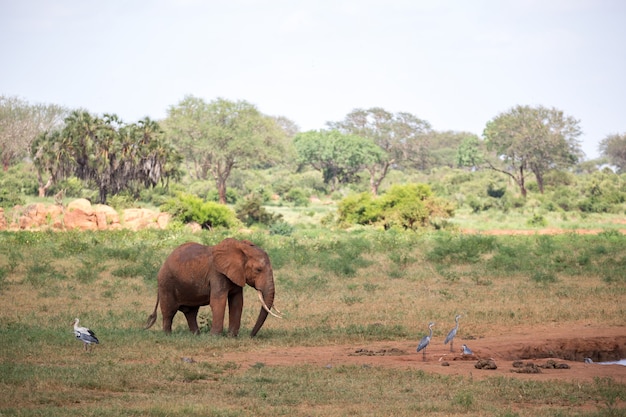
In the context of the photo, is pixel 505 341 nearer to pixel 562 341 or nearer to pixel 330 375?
pixel 562 341

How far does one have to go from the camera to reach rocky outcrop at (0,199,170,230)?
34656mm

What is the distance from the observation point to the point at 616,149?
94.9 meters

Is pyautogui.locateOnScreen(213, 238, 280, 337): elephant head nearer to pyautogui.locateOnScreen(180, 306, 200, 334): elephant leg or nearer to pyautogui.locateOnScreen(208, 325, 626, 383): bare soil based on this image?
pyautogui.locateOnScreen(208, 325, 626, 383): bare soil

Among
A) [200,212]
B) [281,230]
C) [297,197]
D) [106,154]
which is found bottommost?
[281,230]

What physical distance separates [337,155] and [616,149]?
1454 inches

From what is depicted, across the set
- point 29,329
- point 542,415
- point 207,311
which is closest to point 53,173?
point 207,311

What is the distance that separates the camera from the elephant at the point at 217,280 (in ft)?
45.4

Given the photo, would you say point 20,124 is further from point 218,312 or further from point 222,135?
point 218,312

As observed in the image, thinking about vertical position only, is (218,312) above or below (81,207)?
below

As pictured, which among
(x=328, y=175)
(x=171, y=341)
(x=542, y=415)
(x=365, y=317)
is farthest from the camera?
(x=328, y=175)

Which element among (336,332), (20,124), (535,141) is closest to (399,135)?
(535,141)

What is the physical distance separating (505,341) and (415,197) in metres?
22.9

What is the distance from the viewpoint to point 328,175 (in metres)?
76.4

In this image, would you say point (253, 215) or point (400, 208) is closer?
point (400, 208)
